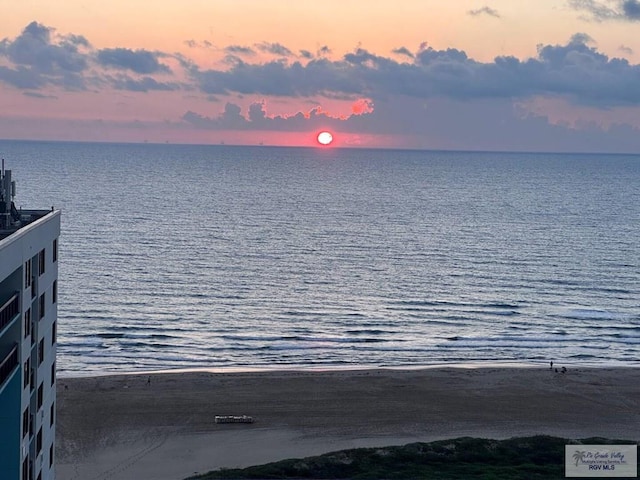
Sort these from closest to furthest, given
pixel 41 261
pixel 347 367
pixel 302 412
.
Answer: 1. pixel 41 261
2. pixel 302 412
3. pixel 347 367

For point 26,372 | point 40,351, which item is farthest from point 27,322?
point 40,351

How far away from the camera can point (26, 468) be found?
27.9 m

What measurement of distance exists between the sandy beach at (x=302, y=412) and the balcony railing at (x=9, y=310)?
22.8 metres

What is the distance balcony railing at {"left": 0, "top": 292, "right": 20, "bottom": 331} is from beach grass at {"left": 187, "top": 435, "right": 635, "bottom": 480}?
20.7 metres

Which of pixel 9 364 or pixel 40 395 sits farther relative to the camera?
pixel 40 395

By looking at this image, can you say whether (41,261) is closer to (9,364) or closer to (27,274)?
(27,274)

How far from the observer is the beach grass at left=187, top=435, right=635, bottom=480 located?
140 ft

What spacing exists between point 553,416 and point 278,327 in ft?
103

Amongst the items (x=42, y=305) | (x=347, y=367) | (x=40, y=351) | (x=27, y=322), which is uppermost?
(x=42, y=305)

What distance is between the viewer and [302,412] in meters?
56.8

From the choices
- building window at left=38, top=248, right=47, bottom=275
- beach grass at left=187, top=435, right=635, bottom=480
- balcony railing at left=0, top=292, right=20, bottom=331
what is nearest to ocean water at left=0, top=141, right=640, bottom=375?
beach grass at left=187, top=435, right=635, bottom=480

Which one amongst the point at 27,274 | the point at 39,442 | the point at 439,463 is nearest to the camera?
the point at 27,274

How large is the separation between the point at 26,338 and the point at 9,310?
2352 mm

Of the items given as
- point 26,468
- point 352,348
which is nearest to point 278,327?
point 352,348
